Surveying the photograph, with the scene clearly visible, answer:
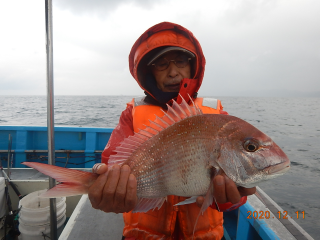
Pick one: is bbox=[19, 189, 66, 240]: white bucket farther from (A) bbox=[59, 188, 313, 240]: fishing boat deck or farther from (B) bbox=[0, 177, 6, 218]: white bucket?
(A) bbox=[59, 188, 313, 240]: fishing boat deck

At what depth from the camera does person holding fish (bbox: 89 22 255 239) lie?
4.96ft

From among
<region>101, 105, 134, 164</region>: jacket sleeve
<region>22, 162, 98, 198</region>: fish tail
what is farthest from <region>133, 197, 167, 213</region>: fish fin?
<region>101, 105, 134, 164</region>: jacket sleeve

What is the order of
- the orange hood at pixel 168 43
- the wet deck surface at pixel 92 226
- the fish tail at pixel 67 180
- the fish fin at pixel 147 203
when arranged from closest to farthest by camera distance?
the fish tail at pixel 67 180, the fish fin at pixel 147 203, the orange hood at pixel 168 43, the wet deck surface at pixel 92 226

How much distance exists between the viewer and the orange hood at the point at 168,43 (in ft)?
7.98

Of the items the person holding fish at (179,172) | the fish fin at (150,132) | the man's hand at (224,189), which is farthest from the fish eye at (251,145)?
the fish fin at (150,132)

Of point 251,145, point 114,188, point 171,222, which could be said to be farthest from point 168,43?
point 171,222

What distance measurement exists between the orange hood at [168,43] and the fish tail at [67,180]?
1401mm

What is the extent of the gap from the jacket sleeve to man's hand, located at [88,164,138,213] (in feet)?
1.75

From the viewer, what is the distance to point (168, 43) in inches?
94.3

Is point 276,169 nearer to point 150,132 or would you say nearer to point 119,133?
point 150,132

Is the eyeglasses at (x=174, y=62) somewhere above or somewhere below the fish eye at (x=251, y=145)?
above

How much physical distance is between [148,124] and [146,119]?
76 millimetres

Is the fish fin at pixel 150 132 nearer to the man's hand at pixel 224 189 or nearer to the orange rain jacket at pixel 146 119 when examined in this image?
the orange rain jacket at pixel 146 119

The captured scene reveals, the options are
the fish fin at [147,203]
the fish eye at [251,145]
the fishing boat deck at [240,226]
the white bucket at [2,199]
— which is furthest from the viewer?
the white bucket at [2,199]
